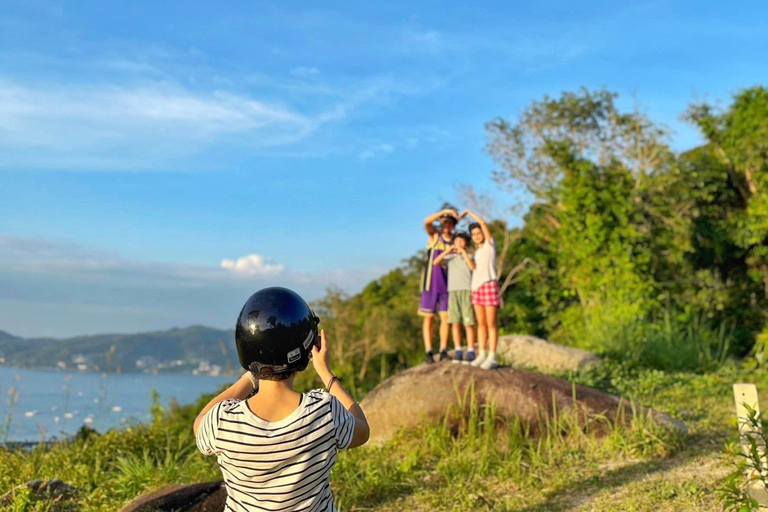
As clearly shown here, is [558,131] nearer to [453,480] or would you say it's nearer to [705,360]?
[705,360]

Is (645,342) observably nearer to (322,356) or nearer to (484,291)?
(484,291)

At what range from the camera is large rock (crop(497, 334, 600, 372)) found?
10.2 m

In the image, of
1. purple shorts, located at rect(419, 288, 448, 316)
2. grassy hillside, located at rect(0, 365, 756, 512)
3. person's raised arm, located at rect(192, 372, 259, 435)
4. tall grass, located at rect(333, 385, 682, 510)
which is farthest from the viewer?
purple shorts, located at rect(419, 288, 448, 316)

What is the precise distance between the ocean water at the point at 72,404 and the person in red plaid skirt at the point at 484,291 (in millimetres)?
3625

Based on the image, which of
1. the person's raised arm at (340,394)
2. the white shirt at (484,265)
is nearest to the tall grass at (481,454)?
the white shirt at (484,265)

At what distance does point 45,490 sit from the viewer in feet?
17.0

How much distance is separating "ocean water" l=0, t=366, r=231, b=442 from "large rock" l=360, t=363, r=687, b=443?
2652 mm

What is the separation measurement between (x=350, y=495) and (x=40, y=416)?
396 cm

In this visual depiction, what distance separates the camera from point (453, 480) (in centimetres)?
546

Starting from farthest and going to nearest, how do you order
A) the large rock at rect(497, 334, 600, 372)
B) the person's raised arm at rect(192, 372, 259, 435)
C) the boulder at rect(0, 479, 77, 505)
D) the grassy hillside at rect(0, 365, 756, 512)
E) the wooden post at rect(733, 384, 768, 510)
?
the large rock at rect(497, 334, 600, 372) < the grassy hillside at rect(0, 365, 756, 512) < the boulder at rect(0, 479, 77, 505) < the wooden post at rect(733, 384, 768, 510) < the person's raised arm at rect(192, 372, 259, 435)

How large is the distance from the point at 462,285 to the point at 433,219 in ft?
2.59

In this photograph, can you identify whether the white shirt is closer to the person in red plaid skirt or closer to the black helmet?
the person in red plaid skirt

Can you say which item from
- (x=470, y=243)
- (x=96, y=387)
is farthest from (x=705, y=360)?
(x=96, y=387)

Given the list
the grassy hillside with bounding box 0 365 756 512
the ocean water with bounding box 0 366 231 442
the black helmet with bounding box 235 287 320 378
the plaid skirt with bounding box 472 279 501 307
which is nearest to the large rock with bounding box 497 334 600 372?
the plaid skirt with bounding box 472 279 501 307
